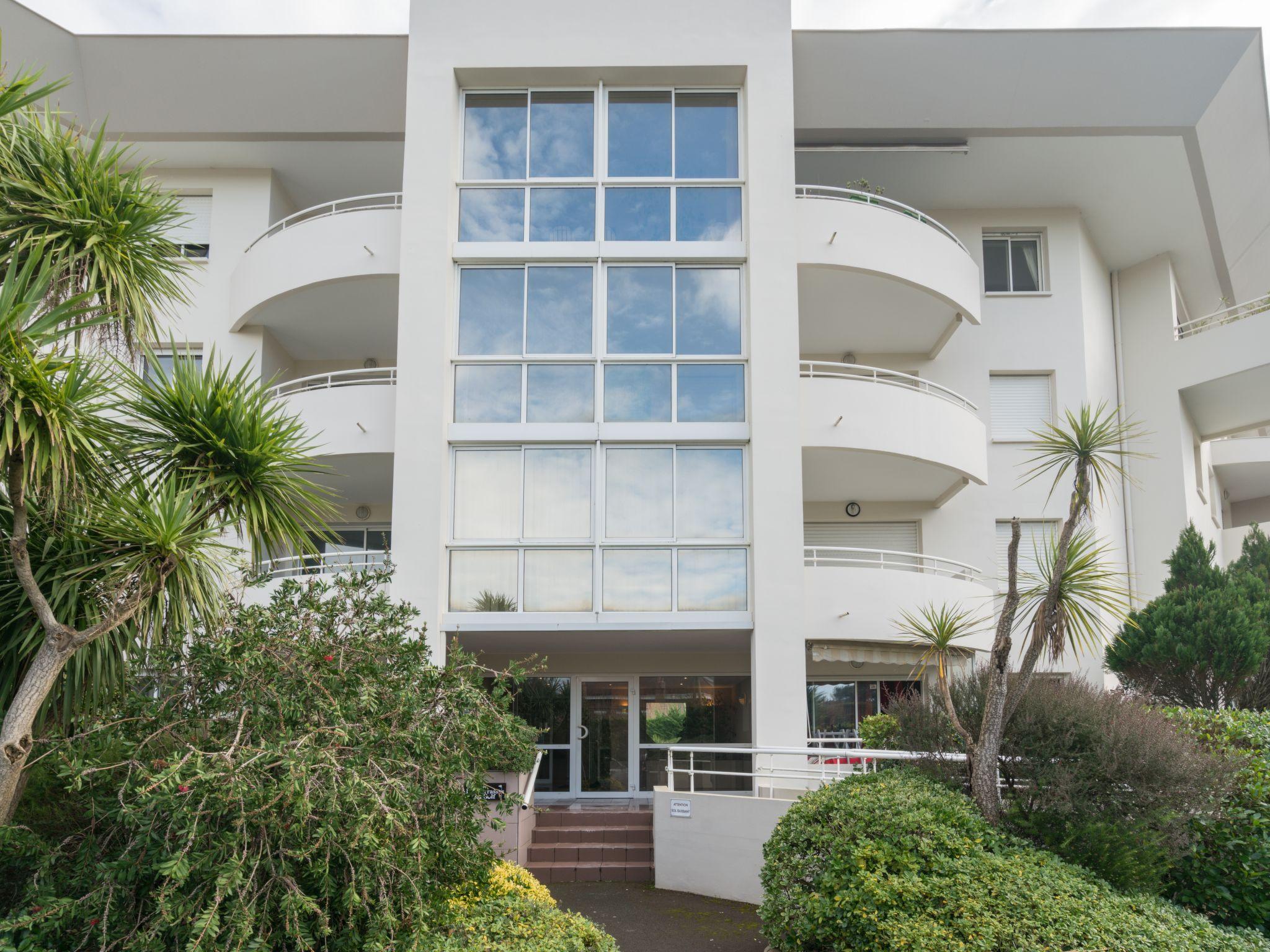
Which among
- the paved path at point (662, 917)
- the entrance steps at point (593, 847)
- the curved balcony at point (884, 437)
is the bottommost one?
the paved path at point (662, 917)

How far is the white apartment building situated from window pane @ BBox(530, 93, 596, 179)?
2.0 inches

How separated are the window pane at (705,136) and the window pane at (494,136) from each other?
2412 mm

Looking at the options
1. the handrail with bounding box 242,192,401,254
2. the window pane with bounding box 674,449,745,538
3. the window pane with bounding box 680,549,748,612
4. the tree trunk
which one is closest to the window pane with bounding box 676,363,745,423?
the window pane with bounding box 674,449,745,538

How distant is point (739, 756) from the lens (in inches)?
685

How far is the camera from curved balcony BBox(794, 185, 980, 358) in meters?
16.6

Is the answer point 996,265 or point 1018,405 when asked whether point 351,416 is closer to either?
point 1018,405

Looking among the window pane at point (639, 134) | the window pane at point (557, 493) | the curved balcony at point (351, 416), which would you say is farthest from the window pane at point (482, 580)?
the window pane at point (639, 134)

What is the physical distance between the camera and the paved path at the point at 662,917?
10.5 metres

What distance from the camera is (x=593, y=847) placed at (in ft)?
45.5

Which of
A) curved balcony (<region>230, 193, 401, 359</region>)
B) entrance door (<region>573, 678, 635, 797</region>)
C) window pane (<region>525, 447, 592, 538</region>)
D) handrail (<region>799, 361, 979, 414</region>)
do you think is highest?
curved balcony (<region>230, 193, 401, 359</region>)

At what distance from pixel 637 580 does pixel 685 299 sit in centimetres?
426

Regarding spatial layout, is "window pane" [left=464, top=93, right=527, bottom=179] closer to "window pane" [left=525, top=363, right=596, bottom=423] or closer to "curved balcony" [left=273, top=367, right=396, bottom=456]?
"window pane" [left=525, top=363, right=596, bottom=423]

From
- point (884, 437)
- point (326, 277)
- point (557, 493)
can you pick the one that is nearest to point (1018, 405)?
point (884, 437)

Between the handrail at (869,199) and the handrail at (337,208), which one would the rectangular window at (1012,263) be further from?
A: the handrail at (337,208)
